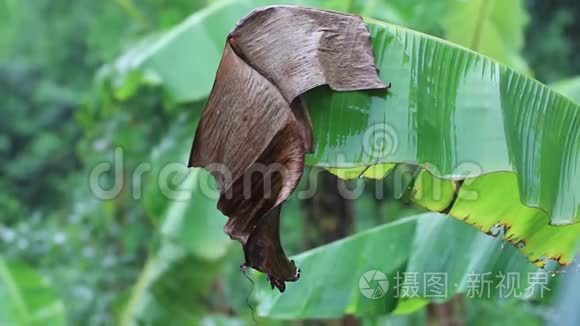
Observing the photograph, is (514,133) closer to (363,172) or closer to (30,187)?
(363,172)

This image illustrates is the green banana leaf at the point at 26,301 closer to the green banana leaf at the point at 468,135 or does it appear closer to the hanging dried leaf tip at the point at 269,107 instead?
the hanging dried leaf tip at the point at 269,107

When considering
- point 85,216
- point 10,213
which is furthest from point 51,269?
point 10,213

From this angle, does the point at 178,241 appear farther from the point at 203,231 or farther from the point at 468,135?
the point at 468,135

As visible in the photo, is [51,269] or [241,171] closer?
[241,171]

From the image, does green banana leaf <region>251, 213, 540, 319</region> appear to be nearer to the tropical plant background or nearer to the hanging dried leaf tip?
the tropical plant background

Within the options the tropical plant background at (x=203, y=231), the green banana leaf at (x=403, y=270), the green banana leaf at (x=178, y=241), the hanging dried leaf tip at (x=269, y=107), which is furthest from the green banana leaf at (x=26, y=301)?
the hanging dried leaf tip at (x=269, y=107)

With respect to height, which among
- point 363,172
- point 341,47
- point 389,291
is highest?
point 341,47

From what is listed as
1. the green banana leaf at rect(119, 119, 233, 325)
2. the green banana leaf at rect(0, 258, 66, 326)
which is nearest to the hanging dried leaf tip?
the green banana leaf at rect(119, 119, 233, 325)
